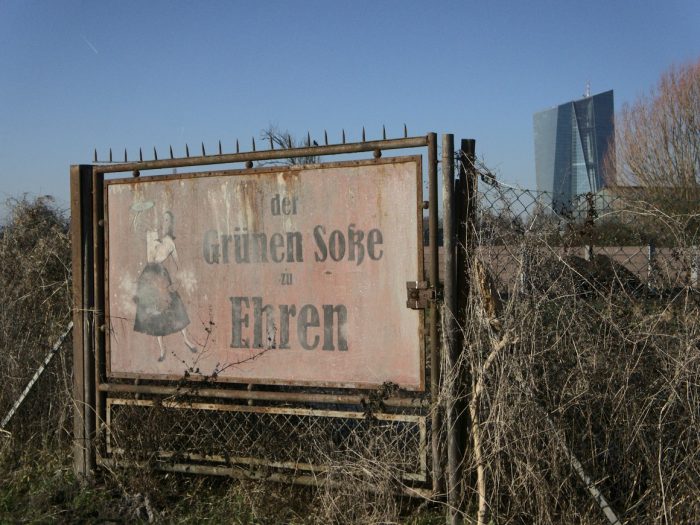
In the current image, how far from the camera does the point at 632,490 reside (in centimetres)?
367

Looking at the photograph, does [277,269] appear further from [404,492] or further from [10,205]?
[10,205]

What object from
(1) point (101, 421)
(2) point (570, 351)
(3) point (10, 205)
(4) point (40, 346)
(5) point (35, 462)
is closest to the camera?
(2) point (570, 351)

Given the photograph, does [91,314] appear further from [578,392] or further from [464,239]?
[578,392]

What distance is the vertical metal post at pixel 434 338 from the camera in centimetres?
389

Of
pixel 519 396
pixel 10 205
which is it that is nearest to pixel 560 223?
pixel 519 396

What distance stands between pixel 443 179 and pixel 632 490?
1.81 meters

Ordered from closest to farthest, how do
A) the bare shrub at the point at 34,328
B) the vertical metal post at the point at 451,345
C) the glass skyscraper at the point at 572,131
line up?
1. the vertical metal post at the point at 451,345
2. the bare shrub at the point at 34,328
3. the glass skyscraper at the point at 572,131

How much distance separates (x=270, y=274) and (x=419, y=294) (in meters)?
0.94

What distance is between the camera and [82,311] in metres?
4.92

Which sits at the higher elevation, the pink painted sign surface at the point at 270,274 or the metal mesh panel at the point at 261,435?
the pink painted sign surface at the point at 270,274

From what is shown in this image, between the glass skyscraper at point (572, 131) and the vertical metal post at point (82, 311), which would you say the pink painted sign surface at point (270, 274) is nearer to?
the vertical metal post at point (82, 311)

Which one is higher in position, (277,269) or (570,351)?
(277,269)

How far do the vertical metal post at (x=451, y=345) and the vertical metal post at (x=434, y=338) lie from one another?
1.9 inches

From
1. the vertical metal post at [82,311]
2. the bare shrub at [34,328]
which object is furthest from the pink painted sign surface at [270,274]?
the bare shrub at [34,328]
